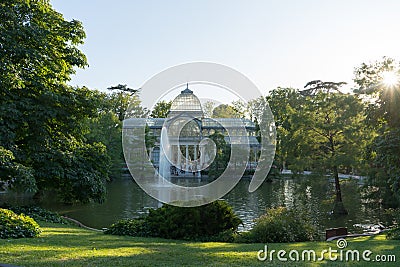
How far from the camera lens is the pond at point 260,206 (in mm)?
15848

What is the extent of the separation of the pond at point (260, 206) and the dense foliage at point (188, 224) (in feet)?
11.9

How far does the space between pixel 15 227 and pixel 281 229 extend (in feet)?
17.8

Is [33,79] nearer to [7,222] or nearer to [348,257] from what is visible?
[7,222]

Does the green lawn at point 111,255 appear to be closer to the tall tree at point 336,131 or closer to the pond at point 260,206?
the pond at point 260,206

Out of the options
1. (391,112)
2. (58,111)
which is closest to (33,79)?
(58,111)

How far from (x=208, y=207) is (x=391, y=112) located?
5.06 meters

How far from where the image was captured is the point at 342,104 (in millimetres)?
18438

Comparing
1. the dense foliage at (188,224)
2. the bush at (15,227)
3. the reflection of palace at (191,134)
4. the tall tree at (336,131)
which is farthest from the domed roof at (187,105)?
the bush at (15,227)

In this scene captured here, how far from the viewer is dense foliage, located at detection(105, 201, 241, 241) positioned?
9.52 m

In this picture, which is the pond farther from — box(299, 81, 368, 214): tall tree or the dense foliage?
the dense foliage

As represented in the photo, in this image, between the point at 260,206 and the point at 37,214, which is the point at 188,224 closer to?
the point at 37,214

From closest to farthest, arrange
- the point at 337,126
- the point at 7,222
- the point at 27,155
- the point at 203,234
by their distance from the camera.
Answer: the point at 7,222 < the point at 203,234 < the point at 27,155 < the point at 337,126

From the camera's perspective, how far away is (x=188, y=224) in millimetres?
9555

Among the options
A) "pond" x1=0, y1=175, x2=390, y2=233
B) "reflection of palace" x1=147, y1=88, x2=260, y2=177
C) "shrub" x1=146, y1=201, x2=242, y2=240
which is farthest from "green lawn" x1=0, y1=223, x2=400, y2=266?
"reflection of palace" x1=147, y1=88, x2=260, y2=177
